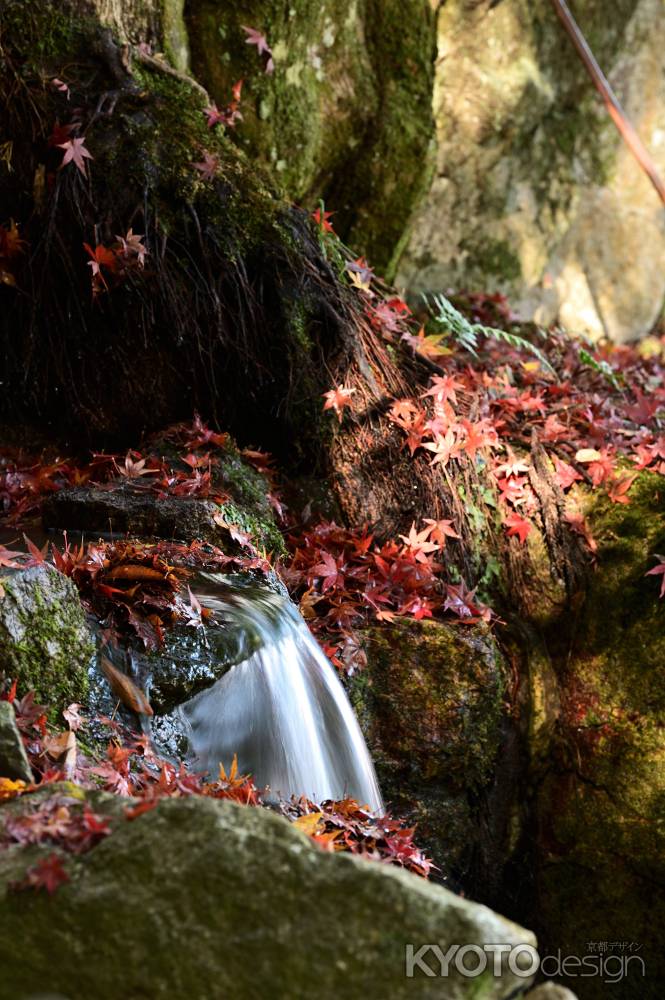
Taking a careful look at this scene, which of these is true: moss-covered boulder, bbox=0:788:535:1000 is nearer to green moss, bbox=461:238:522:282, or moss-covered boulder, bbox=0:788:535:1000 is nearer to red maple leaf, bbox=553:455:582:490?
red maple leaf, bbox=553:455:582:490

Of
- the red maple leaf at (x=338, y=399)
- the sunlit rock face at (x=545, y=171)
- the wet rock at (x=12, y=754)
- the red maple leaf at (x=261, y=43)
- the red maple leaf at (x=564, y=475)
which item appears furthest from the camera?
the sunlit rock face at (x=545, y=171)

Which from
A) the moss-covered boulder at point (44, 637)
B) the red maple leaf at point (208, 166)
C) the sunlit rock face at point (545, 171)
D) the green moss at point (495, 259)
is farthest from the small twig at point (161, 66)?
the green moss at point (495, 259)

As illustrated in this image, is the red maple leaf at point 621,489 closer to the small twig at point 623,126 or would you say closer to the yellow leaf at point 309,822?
the small twig at point 623,126

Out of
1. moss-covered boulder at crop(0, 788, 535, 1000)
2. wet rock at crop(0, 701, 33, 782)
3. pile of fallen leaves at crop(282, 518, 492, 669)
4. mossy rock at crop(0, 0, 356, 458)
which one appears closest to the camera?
moss-covered boulder at crop(0, 788, 535, 1000)

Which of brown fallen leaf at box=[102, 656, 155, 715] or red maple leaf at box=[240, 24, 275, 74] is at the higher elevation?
red maple leaf at box=[240, 24, 275, 74]

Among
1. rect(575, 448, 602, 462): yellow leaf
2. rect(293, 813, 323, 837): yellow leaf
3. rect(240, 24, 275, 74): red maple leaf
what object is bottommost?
rect(293, 813, 323, 837): yellow leaf

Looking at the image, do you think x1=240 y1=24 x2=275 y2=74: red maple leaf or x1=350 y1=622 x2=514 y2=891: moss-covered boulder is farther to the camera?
x1=240 y1=24 x2=275 y2=74: red maple leaf

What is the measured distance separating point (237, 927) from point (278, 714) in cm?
150

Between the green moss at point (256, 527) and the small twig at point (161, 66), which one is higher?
the small twig at point (161, 66)

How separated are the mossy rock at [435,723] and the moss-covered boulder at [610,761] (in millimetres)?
529

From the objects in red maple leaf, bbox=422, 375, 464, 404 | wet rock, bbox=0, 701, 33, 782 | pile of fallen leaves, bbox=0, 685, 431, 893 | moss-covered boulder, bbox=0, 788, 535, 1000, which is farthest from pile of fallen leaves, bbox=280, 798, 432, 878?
red maple leaf, bbox=422, 375, 464, 404

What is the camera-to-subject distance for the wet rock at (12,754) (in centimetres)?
239

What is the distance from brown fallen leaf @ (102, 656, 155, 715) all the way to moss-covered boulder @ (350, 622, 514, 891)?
1241 millimetres

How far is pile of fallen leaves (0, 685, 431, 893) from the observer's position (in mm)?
2053
